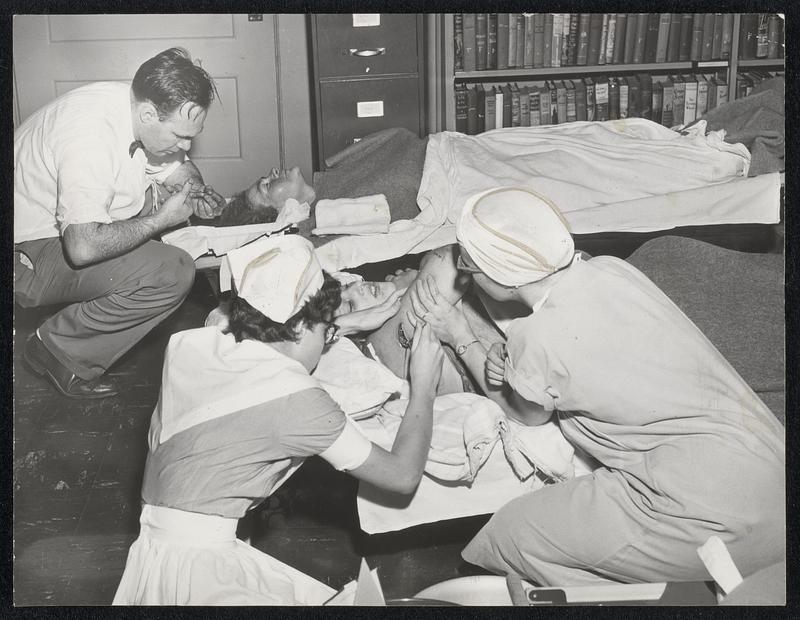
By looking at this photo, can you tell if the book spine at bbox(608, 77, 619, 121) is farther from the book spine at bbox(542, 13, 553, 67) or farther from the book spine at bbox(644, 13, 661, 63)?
the book spine at bbox(542, 13, 553, 67)

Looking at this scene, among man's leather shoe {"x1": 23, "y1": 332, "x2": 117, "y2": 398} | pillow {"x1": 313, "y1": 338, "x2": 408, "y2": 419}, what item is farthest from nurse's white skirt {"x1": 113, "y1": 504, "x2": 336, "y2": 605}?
man's leather shoe {"x1": 23, "y1": 332, "x2": 117, "y2": 398}

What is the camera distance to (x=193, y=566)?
1.90m

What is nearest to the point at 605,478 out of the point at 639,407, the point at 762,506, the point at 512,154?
the point at 639,407

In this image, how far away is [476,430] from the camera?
208 cm

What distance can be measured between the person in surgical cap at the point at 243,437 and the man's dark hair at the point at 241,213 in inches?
21.1

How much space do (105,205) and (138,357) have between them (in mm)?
445

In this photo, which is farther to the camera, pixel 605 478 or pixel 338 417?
pixel 605 478

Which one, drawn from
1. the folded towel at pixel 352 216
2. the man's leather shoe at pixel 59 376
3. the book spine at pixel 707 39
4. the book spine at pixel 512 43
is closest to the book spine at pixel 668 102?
the book spine at pixel 707 39

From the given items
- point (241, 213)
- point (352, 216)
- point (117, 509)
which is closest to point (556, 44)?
point (352, 216)

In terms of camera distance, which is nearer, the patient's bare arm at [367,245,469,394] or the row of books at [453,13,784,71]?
the patient's bare arm at [367,245,469,394]

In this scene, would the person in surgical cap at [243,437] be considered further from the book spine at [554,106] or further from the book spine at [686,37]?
the book spine at [686,37]

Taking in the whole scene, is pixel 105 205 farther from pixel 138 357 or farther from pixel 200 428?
pixel 200 428

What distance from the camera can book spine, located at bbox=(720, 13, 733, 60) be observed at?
2.21 meters

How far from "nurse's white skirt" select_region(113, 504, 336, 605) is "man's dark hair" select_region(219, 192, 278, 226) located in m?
0.83
